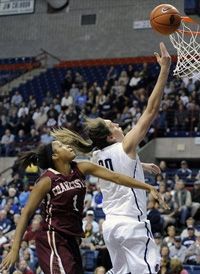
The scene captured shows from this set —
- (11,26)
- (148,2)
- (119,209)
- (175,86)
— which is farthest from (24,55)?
(119,209)

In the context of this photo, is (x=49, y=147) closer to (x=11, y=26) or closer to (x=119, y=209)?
(x=119, y=209)

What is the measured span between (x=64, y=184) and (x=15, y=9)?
71.5 ft

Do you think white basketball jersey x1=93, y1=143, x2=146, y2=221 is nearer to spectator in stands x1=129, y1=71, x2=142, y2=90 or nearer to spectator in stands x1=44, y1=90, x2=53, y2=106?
spectator in stands x1=129, y1=71, x2=142, y2=90

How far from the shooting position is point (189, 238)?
458 inches

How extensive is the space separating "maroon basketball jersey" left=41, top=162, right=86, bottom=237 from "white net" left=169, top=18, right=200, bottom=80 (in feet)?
8.50

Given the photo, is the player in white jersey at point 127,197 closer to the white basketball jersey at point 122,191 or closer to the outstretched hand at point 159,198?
the white basketball jersey at point 122,191

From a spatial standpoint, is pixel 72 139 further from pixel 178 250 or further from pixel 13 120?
pixel 13 120

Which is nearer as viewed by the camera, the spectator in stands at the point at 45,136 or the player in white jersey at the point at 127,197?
the player in white jersey at the point at 127,197

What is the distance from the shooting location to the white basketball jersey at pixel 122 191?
5.53 metres

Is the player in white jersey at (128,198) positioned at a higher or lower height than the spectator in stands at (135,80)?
higher

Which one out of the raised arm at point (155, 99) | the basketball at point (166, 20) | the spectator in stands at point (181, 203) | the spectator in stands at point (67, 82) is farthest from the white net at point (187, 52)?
the spectator in stands at point (67, 82)

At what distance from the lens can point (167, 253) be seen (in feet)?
34.7

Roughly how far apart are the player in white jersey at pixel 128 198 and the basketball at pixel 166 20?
1031 mm

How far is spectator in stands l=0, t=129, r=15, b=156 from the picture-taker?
20447 mm
